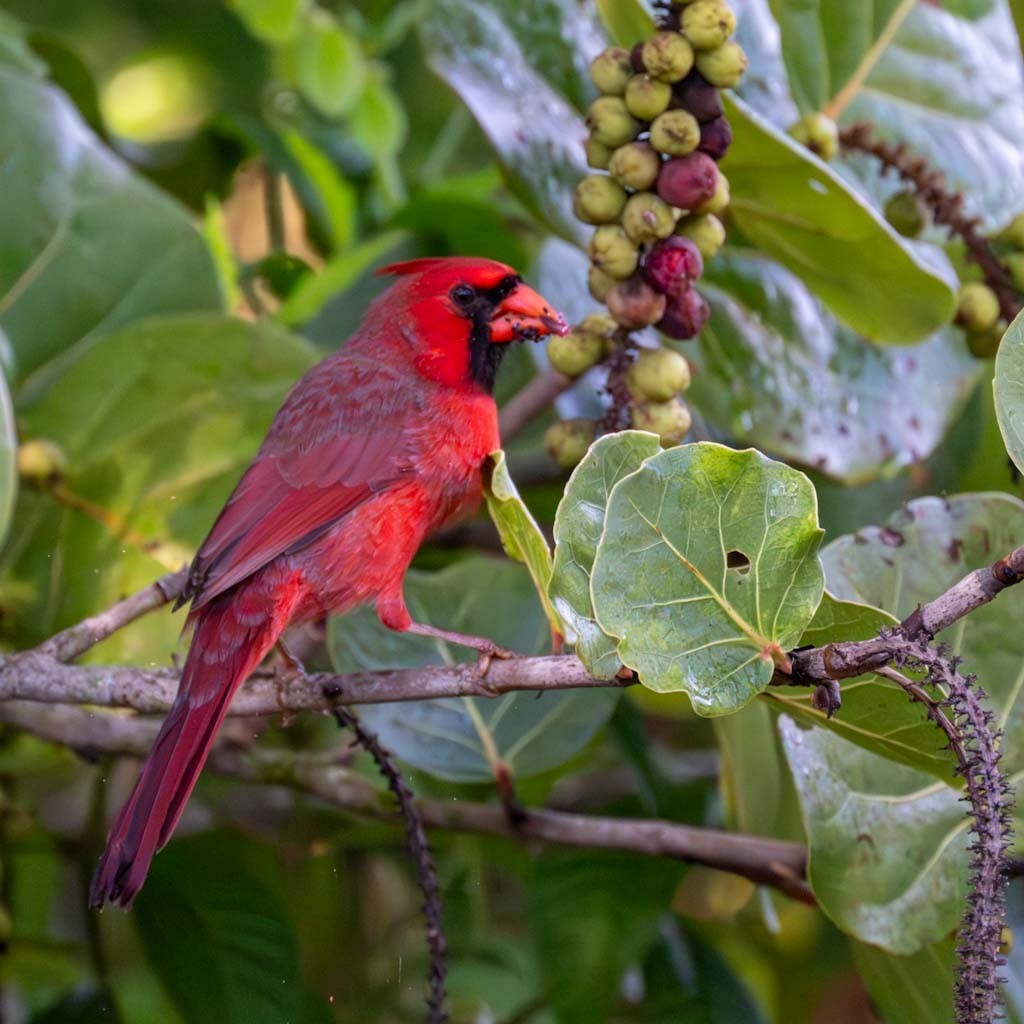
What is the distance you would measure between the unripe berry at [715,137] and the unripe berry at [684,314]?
16 centimetres

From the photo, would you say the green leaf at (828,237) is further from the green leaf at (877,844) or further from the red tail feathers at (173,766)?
the red tail feathers at (173,766)

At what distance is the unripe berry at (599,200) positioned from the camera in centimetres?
160

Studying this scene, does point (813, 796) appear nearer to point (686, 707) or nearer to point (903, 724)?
point (903, 724)

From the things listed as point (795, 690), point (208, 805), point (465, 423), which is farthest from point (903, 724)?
point (208, 805)

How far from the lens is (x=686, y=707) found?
8.04 ft

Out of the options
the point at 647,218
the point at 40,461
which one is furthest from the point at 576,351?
the point at 40,461

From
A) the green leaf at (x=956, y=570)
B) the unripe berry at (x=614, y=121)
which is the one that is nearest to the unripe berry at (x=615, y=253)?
the unripe berry at (x=614, y=121)

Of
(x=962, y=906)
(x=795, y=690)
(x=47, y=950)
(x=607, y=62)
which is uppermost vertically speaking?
(x=607, y=62)

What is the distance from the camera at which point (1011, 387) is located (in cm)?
113

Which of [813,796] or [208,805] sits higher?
[813,796]

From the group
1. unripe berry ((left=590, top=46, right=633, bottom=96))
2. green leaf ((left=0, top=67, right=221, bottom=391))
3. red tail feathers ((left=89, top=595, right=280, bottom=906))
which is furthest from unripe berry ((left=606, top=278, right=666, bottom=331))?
green leaf ((left=0, top=67, right=221, bottom=391))

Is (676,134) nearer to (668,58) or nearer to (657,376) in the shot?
(668,58)

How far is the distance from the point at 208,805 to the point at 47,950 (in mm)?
359

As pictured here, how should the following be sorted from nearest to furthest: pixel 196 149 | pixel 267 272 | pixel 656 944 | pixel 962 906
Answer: pixel 962 906
pixel 656 944
pixel 267 272
pixel 196 149
